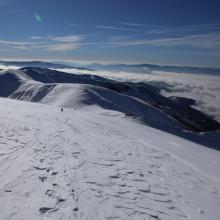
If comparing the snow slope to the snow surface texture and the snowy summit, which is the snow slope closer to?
the snowy summit

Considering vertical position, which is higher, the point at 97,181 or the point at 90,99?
the point at 97,181

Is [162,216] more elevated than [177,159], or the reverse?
[162,216]

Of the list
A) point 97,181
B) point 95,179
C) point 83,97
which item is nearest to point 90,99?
point 83,97

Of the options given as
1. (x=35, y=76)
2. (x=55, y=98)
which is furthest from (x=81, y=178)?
(x=35, y=76)

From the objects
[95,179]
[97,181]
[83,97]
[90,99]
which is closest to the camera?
[97,181]

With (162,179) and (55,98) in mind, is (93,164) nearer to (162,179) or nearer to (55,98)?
(162,179)

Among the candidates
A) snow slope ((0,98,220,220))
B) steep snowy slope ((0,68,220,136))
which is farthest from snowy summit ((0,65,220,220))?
steep snowy slope ((0,68,220,136))

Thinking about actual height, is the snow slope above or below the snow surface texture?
above

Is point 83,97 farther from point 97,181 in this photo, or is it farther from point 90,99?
point 97,181

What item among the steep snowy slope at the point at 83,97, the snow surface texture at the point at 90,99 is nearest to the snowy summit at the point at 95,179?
the snow surface texture at the point at 90,99
